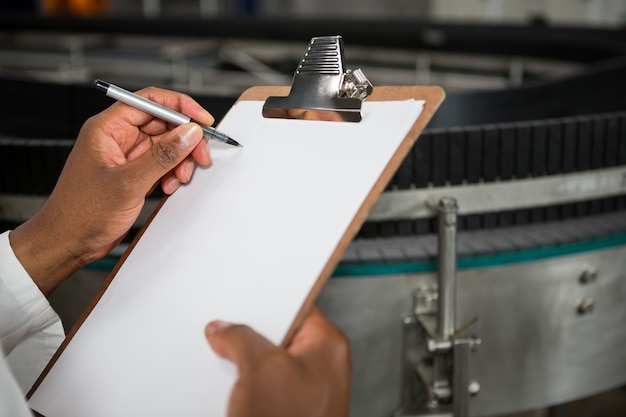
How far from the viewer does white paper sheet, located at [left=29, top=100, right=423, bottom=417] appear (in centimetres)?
58

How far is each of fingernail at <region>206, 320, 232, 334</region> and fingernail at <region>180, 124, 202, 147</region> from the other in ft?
0.62

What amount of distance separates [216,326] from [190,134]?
0.20m

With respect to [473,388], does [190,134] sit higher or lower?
higher

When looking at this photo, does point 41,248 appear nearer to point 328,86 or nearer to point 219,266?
point 219,266

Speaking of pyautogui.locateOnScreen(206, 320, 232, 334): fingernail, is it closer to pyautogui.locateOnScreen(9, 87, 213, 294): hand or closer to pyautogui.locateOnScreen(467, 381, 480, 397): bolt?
pyautogui.locateOnScreen(9, 87, 213, 294): hand

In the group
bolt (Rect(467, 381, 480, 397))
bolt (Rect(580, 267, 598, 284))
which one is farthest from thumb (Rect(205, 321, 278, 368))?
bolt (Rect(580, 267, 598, 284))

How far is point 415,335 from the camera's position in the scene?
0.95 m

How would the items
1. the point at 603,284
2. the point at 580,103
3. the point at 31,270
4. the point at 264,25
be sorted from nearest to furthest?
the point at 31,270 < the point at 603,284 < the point at 580,103 < the point at 264,25

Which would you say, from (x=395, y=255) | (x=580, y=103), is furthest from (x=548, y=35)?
(x=395, y=255)

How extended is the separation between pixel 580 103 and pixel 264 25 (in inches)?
89.0

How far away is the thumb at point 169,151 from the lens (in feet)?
2.18

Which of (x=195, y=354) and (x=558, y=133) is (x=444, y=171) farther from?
(x=195, y=354)

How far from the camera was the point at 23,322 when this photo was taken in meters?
0.75

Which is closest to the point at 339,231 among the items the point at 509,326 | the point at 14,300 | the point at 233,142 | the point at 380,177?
the point at 380,177
